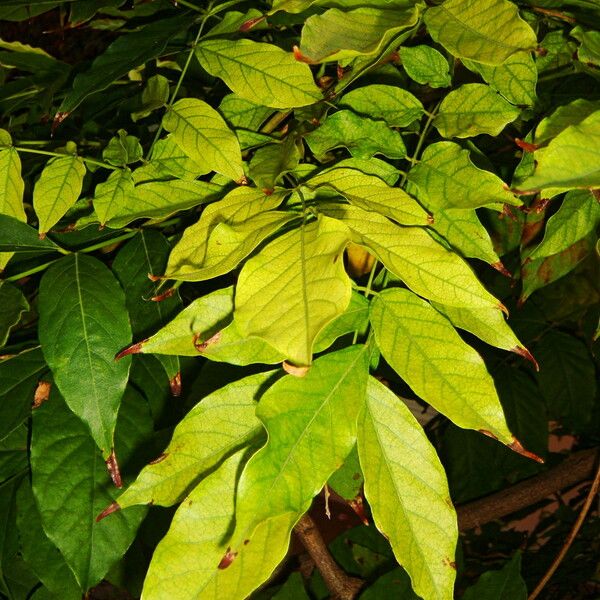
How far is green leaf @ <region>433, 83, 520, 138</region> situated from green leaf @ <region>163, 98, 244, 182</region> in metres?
0.16

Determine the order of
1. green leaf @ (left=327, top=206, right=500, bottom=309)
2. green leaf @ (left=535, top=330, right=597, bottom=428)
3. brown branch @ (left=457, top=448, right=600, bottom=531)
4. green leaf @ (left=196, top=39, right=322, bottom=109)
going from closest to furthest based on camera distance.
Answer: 1. green leaf @ (left=327, top=206, right=500, bottom=309)
2. green leaf @ (left=196, top=39, right=322, bottom=109)
3. brown branch @ (left=457, top=448, right=600, bottom=531)
4. green leaf @ (left=535, top=330, right=597, bottom=428)

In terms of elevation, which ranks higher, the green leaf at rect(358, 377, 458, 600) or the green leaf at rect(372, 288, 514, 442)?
the green leaf at rect(372, 288, 514, 442)

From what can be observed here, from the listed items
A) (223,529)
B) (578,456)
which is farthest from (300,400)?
(578,456)

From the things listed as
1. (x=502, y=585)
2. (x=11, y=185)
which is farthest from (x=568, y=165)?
(x=502, y=585)

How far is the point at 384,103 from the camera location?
586mm

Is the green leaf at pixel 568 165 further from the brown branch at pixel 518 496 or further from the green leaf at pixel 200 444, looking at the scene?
the brown branch at pixel 518 496

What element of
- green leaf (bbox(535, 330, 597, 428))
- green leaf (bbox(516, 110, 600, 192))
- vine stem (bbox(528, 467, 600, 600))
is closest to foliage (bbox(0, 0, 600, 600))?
green leaf (bbox(516, 110, 600, 192))

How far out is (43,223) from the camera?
2.00ft

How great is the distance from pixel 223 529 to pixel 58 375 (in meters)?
0.21

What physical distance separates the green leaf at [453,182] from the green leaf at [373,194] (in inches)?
1.4

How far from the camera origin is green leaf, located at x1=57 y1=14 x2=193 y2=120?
24.2 inches

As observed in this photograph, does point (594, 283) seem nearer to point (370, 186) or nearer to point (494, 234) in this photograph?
point (494, 234)

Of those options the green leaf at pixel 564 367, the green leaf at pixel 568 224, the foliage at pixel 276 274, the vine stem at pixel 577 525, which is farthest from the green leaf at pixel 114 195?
the green leaf at pixel 564 367

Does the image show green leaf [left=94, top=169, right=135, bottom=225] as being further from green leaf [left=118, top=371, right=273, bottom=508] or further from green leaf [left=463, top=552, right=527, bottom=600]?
green leaf [left=463, top=552, right=527, bottom=600]
